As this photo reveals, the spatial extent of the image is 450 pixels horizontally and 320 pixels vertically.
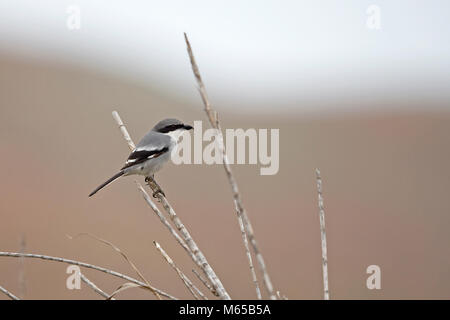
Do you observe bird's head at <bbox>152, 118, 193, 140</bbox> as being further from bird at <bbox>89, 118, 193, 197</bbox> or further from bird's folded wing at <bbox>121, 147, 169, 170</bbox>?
bird's folded wing at <bbox>121, 147, 169, 170</bbox>

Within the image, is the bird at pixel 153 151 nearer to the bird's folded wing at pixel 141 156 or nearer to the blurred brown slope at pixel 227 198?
the bird's folded wing at pixel 141 156

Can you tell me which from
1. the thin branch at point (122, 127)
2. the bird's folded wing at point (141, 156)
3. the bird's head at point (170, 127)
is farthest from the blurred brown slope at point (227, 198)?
the thin branch at point (122, 127)

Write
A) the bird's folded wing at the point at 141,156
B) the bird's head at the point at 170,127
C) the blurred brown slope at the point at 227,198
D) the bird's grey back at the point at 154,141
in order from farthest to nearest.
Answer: the blurred brown slope at the point at 227,198
the bird's head at the point at 170,127
the bird's grey back at the point at 154,141
the bird's folded wing at the point at 141,156

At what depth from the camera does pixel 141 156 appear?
223 inches

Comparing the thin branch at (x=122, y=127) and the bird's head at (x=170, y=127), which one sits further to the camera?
the bird's head at (x=170, y=127)

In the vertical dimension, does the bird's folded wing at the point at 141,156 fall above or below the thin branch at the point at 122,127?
above

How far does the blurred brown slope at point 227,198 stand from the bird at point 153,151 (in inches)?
370

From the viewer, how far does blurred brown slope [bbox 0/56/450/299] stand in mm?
17891

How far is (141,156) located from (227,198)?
2163cm

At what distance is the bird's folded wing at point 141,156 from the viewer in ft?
18.2

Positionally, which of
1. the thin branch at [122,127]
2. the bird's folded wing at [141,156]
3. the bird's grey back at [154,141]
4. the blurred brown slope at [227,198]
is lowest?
the thin branch at [122,127]

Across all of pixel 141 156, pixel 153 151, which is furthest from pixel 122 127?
pixel 153 151

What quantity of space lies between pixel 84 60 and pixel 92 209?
957 inches

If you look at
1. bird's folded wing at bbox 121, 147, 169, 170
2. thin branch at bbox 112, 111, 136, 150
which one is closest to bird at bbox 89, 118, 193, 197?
bird's folded wing at bbox 121, 147, 169, 170
